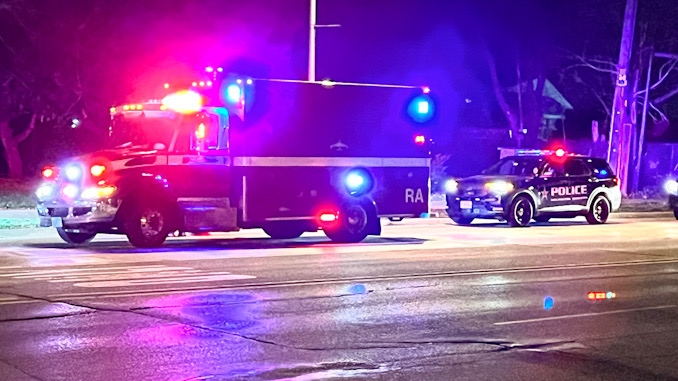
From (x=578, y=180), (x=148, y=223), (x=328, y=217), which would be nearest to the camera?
(x=148, y=223)

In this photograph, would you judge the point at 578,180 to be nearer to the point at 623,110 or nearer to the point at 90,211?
the point at 623,110

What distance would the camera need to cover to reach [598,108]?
54688 mm

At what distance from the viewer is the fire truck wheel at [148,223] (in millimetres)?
16344

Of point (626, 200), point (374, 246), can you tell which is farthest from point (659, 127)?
point (374, 246)

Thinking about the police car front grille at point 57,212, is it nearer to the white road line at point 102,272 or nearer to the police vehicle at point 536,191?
the white road line at point 102,272

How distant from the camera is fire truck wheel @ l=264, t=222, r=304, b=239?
18359 mm

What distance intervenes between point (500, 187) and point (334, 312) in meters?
12.7

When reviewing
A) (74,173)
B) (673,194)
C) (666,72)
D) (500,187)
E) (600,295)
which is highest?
(666,72)

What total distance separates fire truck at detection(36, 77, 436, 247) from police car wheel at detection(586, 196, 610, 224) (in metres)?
6.74

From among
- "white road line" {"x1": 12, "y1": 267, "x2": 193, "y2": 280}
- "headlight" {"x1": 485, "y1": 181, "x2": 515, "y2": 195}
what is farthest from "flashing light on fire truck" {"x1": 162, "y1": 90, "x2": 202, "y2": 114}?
"headlight" {"x1": 485, "y1": 181, "x2": 515, "y2": 195}

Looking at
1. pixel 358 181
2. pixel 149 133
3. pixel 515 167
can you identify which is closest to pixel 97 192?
pixel 149 133

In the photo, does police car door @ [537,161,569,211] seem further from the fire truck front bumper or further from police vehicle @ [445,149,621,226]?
the fire truck front bumper

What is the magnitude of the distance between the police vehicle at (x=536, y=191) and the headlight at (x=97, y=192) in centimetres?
945

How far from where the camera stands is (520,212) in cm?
2270
